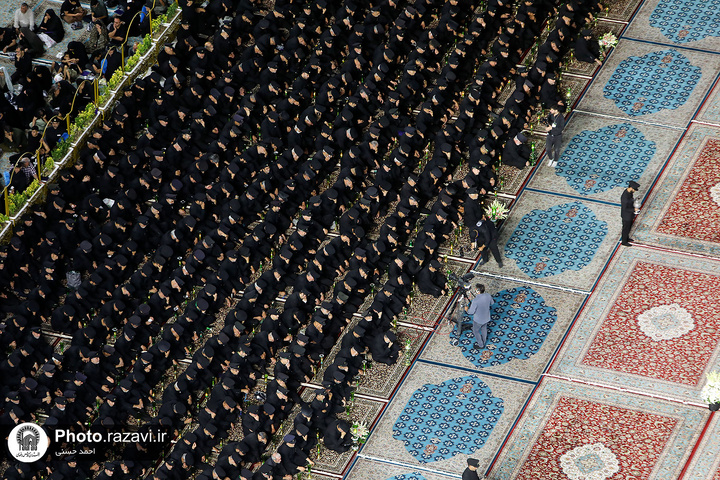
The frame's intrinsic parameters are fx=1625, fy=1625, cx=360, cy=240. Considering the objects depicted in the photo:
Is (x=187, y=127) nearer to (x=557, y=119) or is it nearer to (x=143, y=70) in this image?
(x=143, y=70)

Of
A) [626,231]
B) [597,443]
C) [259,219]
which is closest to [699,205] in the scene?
[626,231]

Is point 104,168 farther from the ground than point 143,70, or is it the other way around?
point 143,70

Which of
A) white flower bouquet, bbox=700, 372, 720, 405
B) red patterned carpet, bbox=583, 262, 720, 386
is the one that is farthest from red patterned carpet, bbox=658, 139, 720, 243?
white flower bouquet, bbox=700, 372, 720, 405

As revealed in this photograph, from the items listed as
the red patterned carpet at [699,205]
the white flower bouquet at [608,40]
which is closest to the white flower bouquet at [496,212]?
the red patterned carpet at [699,205]

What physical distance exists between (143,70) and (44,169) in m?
3.78

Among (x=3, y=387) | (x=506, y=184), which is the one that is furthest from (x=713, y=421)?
(x=3, y=387)

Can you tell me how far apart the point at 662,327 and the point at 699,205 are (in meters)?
3.40

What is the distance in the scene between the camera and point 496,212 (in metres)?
32.2

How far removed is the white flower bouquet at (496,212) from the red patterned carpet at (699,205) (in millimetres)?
3075

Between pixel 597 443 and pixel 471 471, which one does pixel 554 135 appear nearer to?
pixel 597 443

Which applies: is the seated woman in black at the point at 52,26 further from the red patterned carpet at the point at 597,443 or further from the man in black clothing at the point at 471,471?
the man in black clothing at the point at 471,471

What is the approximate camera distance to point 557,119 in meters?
32.8

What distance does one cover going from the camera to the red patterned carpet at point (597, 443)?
28.0 m

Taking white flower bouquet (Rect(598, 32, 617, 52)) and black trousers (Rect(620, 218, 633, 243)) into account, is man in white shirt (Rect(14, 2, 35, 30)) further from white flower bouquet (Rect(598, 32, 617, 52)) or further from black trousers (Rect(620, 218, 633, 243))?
black trousers (Rect(620, 218, 633, 243))
